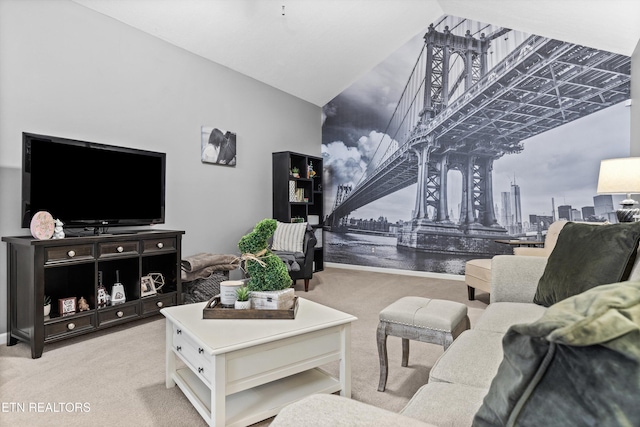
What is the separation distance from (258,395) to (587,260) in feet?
5.60

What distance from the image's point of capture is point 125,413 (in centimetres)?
173

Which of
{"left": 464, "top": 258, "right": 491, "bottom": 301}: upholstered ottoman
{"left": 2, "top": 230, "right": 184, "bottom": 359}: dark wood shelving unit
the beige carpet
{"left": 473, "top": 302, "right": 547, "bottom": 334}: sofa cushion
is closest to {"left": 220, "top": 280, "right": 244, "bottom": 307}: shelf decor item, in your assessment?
the beige carpet

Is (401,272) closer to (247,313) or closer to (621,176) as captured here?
(621,176)

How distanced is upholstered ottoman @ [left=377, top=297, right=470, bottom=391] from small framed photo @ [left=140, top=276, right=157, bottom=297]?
218cm

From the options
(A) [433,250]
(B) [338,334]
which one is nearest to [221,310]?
(B) [338,334]

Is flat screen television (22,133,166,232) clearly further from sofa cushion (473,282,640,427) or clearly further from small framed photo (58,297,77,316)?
sofa cushion (473,282,640,427)

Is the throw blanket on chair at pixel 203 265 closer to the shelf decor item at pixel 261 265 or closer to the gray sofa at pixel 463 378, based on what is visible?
the shelf decor item at pixel 261 265

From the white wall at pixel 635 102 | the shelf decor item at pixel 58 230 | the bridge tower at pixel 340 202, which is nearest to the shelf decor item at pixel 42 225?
the shelf decor item at pixel 58 230

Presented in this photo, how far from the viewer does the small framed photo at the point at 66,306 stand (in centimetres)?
264

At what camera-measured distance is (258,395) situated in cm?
171

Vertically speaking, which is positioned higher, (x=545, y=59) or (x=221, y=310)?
(x=545, y=59)

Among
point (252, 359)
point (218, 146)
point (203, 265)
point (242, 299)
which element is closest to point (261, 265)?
point (242, 299)

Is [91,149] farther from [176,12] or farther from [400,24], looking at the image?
[400,24]

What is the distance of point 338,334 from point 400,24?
15.5ft
